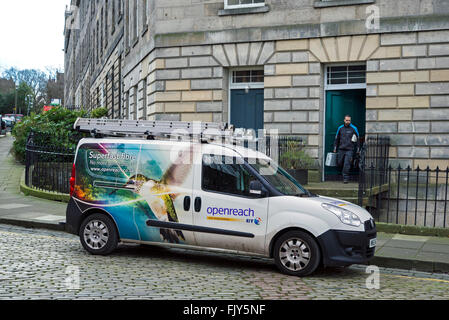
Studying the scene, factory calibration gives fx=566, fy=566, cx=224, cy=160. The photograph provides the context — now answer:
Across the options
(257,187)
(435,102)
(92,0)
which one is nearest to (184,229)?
(257,187)

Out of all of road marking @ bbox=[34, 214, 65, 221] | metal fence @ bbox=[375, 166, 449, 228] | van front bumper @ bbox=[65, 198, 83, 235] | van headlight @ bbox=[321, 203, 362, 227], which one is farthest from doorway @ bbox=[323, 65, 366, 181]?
van front bumper @ bbox=[65, 198, 83, 235]

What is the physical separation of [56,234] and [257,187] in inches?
193

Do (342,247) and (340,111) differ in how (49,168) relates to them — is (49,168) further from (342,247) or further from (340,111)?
(342,247)

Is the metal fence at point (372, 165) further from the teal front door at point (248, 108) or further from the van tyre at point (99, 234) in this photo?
the van tyre at point (99, 234)

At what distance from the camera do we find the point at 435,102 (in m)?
14.2

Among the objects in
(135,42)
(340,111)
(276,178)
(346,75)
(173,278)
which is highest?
(135,42)

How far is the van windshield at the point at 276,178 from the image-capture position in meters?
7.97

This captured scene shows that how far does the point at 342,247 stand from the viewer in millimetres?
7445

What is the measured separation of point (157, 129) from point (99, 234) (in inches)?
72.6

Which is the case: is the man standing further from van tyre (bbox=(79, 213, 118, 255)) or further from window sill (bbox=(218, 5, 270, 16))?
van tyre (bbox=(79, 213, 118, 255))

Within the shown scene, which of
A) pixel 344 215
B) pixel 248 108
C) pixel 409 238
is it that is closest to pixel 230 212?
pixel 344 215

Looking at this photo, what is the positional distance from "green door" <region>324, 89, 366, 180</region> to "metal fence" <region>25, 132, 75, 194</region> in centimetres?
711

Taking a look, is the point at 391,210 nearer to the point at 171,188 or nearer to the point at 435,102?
the point at 435,102

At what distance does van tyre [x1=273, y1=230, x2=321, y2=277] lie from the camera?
7430 mm
